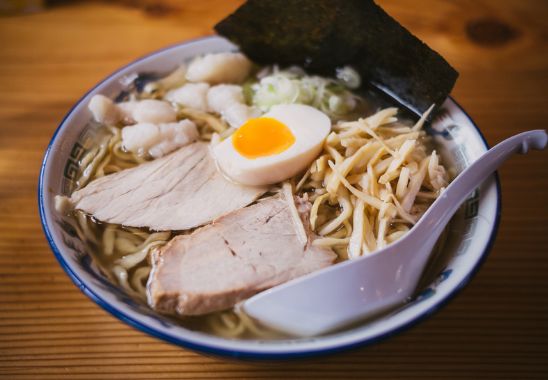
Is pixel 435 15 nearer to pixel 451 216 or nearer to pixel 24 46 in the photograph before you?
pixel 451 216

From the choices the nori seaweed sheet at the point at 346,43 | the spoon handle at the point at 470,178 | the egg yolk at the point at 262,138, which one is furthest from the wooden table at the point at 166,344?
the egg yolk at the point at 262,138

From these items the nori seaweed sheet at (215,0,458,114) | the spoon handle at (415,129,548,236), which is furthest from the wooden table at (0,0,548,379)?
the nori seaweed sheet at (215,0,458,114)

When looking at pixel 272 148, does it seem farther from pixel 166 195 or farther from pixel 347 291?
pixel 347 291

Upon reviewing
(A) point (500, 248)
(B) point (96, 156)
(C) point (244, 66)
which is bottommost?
(A) point (500, 248)

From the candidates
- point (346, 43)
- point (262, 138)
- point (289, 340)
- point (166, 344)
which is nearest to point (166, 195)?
point (262, 138)

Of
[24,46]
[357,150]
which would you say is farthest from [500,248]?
[24,46]

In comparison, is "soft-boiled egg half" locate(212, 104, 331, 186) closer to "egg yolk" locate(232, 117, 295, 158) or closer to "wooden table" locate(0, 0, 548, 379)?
"egg yolk" locate(232, 117, 295, 158)

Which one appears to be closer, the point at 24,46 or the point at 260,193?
the point at 260,193
